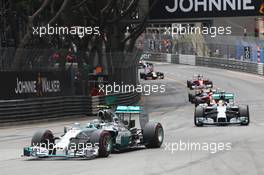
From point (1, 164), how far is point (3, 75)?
13.6m

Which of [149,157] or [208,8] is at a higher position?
[208,8]

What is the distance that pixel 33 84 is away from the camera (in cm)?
2973

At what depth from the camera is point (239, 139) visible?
20.4 metres

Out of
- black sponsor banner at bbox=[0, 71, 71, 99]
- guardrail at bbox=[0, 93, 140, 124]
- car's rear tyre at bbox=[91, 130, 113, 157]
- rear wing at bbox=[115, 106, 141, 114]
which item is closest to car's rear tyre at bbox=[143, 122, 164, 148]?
rear wing at bbox=[115, 106, 141, 114]

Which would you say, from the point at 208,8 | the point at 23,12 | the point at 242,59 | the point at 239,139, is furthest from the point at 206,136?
the point at 242,59

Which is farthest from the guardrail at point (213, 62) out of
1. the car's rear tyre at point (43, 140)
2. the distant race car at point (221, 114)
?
the car's rear tyre at point (43, 140)

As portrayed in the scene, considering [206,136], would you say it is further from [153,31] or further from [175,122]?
[153,31]

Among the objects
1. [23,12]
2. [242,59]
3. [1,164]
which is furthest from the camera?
[242,59]

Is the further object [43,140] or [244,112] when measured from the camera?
[244,112]

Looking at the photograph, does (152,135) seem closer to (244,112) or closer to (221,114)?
(221,114)

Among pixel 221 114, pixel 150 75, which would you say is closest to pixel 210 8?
pixel 221 114

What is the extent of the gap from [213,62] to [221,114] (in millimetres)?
47430

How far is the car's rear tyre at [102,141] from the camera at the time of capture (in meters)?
15.5

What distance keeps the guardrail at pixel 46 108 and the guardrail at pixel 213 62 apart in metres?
31.3
